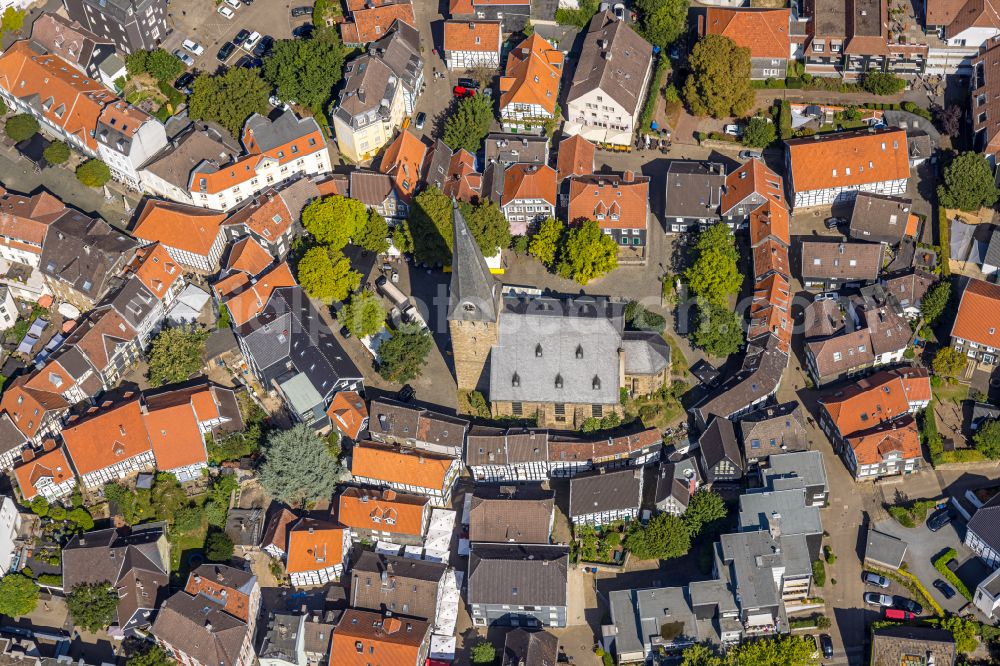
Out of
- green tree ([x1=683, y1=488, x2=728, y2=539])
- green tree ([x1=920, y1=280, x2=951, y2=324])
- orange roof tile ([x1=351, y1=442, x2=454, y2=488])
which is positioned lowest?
green tree ([x1=683, y1=488, x2=728, y2=539])

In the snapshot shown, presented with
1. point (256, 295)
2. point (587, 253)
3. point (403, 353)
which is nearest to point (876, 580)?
point (587, 253)

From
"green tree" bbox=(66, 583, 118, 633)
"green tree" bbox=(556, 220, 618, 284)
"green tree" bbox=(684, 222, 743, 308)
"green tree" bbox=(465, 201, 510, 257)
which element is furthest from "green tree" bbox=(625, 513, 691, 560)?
"green tree" bbox=(66, 583, 118, 633)

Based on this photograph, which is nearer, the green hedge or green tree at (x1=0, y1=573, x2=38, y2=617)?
the green hedge

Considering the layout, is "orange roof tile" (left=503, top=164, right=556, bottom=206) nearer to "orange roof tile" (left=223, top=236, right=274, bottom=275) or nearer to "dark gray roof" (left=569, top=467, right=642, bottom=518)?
"orange roof tile" (left=223, top=236, right=274, bottom=275)

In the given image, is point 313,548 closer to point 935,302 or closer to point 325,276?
point 325,276

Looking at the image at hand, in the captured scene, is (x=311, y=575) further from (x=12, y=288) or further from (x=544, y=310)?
(x=12, y=288)

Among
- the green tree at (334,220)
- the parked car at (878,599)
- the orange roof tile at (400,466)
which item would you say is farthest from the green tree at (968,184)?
the green tree at (334,220)

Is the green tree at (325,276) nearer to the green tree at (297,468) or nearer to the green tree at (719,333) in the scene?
the green tree at (297,468)
